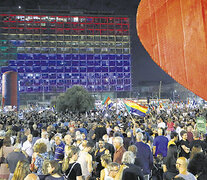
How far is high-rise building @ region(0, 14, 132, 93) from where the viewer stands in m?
102

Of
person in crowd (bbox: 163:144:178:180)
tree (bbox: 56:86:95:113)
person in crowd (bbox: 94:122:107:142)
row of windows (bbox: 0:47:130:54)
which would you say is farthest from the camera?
row of windows (bbox: 0:47:130:54)

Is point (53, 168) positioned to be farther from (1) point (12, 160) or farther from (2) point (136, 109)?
(2) point (136, 109)

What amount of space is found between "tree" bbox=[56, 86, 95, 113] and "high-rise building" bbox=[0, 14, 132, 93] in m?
62.2

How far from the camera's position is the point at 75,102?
42.6 meters

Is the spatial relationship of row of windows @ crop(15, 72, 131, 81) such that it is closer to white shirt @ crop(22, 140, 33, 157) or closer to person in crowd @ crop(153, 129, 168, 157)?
white shirt @ crop(22, 140, 33, 157)

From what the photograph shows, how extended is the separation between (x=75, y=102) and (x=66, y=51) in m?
66.8

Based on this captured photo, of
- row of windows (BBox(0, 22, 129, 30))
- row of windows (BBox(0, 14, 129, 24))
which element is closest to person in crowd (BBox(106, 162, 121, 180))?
row of windows (BBox(0, 22, 129, 30))

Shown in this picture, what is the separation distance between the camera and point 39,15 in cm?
10400

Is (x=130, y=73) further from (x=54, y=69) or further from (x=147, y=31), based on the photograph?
(x=147, y=31)

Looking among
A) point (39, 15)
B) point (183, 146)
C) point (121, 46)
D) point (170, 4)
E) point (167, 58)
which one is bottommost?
point (183, 146)

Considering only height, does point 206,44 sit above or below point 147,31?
below

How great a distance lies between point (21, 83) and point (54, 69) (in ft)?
46.1

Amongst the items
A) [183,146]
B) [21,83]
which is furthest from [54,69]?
[183,146]

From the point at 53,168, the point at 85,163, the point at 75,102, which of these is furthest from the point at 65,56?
the point at 53,168
